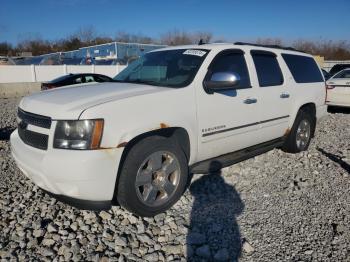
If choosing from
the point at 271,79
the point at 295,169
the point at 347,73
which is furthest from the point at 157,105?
the point at 347,73

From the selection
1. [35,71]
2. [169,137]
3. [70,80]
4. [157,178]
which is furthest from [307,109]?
[35,71]

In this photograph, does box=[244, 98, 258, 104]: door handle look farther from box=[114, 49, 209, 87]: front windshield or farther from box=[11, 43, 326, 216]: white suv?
box=[114, 49, 209, 87]: front windshield

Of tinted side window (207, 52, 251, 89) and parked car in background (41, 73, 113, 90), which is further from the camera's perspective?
parked car in background (41, 73, 113, 90)

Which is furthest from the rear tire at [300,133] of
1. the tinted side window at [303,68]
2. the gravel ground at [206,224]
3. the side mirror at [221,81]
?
the side mirror at [221,81]

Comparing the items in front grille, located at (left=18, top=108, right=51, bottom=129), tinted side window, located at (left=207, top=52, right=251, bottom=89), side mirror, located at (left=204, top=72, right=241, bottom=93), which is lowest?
front grille, located at (left=18, top=108, right=51, bottom=129)

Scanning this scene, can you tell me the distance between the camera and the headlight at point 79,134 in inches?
108

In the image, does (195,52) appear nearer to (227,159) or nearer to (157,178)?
(227,159)

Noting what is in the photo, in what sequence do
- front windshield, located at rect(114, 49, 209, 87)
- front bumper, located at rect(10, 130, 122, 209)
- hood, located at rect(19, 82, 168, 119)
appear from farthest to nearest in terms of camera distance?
1. front windshield, located at rect(114, 49, 209, 87)
2. hood, located at rect(19, 82, 168, 119)
3. front bumper, located at rect(10, 130, 122, 209)

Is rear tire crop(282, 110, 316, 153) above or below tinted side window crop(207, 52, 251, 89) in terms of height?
below

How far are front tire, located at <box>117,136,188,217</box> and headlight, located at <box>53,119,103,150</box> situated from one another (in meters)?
0.39

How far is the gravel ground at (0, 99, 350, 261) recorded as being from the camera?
9.22 ft

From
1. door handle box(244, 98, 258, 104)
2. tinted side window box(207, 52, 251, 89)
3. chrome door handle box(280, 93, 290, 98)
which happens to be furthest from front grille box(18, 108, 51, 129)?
chrome door handle box(280, 93, 290, 98)

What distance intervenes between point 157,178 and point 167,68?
1.48 meters

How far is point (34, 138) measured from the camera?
9.91 ft
